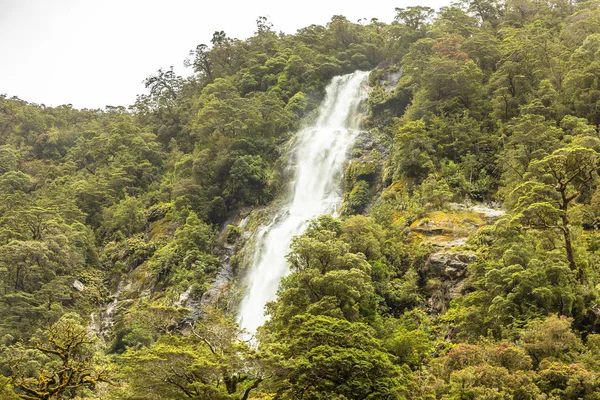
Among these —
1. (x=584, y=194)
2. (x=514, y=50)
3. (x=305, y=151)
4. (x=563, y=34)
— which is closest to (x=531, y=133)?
(x=584, y=194)

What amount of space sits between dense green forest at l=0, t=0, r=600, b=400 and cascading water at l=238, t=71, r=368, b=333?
1335mm

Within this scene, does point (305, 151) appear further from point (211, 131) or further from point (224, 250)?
point (224, 250)

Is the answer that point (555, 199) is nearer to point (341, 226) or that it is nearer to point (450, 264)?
point (450, 264)

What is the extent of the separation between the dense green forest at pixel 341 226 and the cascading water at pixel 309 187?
1.34 metres

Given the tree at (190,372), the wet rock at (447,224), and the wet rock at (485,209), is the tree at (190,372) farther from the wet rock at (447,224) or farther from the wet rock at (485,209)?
the wet rock at (485,209)

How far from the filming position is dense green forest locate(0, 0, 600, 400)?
14500mm

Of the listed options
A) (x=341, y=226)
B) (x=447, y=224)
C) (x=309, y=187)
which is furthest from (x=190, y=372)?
(x=309, y=187)

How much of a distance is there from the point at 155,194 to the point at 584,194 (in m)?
34.0

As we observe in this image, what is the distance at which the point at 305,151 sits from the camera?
4059cm

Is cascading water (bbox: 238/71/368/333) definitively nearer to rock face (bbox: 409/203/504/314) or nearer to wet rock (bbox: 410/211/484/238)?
wet rock (bbox: 410/211/484/238)

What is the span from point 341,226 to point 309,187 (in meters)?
12.8

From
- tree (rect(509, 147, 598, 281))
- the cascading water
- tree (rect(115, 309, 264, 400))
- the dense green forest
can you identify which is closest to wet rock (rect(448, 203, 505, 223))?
the dense green forest

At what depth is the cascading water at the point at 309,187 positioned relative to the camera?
3024 centimetres

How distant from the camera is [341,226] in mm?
24781
